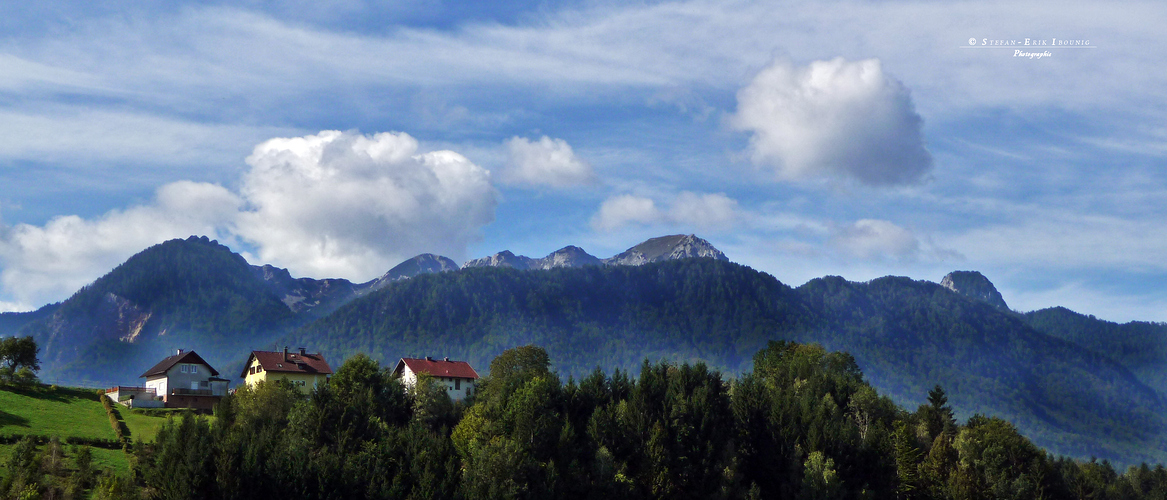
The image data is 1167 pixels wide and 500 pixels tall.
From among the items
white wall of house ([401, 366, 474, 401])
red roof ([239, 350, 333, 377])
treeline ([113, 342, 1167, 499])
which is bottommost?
treeline ([113, 342, 1167, 499])

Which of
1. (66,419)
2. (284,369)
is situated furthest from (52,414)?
(284,369)

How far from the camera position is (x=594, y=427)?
104188 mm

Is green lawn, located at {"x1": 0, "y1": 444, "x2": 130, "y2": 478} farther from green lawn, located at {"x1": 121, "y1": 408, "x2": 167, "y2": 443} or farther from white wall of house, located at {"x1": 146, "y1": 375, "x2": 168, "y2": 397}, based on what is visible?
white wall of house, located at {"x1": 146, "y1": 375, "x2": 168, "y2": 397}

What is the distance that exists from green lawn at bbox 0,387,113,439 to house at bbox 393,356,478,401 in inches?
1793

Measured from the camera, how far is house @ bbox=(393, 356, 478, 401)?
148500 millimetres

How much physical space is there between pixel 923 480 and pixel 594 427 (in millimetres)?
36816

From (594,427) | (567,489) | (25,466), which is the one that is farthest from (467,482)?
(25,466)

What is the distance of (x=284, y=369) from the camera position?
139750mm

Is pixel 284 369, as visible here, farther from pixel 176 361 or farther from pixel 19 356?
pixel 19 356

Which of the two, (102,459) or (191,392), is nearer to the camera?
(102,459)

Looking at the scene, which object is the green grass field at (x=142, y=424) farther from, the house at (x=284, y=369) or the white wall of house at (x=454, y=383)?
the white wall of house at (x=454, y=383)

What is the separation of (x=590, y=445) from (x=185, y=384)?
215 feet

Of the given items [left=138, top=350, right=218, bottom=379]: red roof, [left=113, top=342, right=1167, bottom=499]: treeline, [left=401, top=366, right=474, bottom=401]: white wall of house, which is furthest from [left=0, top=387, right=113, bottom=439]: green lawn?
[left=401, top=366, right=474, bottom=401]: white wall of house

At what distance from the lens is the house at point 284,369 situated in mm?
138500
